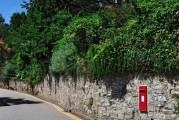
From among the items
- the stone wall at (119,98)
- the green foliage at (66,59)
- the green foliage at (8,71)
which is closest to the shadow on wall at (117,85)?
the stone wall at (119,98)

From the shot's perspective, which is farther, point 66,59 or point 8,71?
point 8,71

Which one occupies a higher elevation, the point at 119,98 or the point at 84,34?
the point at 84,34

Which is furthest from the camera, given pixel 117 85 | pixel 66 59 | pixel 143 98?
pixel 66 59

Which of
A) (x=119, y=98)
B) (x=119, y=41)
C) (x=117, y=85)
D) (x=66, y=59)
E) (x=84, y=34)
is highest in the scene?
(x=84, y=34)

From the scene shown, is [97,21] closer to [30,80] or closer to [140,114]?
[140,114]

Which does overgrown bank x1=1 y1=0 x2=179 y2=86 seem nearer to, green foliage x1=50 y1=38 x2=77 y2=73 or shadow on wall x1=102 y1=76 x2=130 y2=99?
green foliage x1=50 y1=38 x2=77 y2=73

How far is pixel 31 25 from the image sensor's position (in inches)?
1291

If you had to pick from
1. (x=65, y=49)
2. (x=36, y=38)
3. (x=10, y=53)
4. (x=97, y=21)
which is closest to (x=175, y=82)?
(x=97, y=21)

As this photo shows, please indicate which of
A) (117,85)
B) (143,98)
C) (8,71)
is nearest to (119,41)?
(117,85)

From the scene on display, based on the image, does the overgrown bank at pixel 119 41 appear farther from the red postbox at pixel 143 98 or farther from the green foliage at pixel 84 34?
the red postbox at pixel 143 98

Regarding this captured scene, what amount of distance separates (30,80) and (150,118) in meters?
23.3

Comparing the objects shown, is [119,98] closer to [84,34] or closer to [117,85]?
[117,85]

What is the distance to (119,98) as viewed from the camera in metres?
15.0

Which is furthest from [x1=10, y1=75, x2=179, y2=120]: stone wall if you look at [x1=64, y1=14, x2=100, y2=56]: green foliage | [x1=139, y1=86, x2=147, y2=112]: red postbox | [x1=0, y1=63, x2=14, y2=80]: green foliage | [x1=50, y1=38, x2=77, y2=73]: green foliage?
[x1=0, y1=63, x2=14, y2=80]: green foliage
